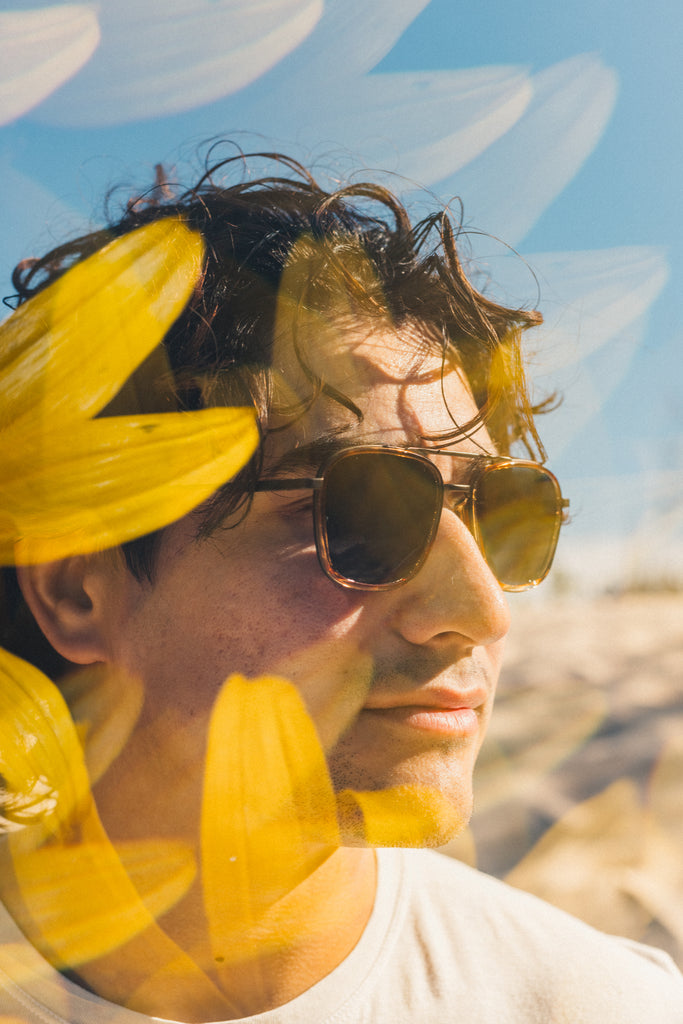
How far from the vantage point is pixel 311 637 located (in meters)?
1.37

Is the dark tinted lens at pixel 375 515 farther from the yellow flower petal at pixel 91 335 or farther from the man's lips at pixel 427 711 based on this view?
the yellow flower petal at pixel 91 335

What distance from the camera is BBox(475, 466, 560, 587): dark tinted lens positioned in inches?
63.7

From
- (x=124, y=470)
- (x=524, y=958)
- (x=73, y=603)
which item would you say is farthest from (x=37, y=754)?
(x=524, y=958)

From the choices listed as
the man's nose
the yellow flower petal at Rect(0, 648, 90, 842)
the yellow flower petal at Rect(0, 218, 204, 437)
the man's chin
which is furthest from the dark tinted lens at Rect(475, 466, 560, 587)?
the yellow flower petal at Rect(0, 648, 90, 842)

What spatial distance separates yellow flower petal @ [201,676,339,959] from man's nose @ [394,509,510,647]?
299 millimetres

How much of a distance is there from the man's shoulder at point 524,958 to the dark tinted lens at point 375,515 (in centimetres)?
94

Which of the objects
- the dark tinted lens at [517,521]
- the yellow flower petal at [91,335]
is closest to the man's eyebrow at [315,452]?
the dark tinted lens at [517,521]

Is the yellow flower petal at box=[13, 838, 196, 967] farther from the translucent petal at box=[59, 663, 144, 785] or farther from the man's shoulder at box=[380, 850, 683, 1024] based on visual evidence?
the man's shoulder at box=[380, 850, 683, 1024]

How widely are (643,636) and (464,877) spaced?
6.05m

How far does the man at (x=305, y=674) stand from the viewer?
137cm

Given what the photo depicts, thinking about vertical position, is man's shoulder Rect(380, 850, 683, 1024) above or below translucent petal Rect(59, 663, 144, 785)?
below

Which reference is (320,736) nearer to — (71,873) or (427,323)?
(71,873)

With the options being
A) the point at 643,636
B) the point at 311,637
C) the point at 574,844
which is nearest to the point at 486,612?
the point at 311,637

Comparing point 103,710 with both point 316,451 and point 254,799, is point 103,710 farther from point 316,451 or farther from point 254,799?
point 316,451
